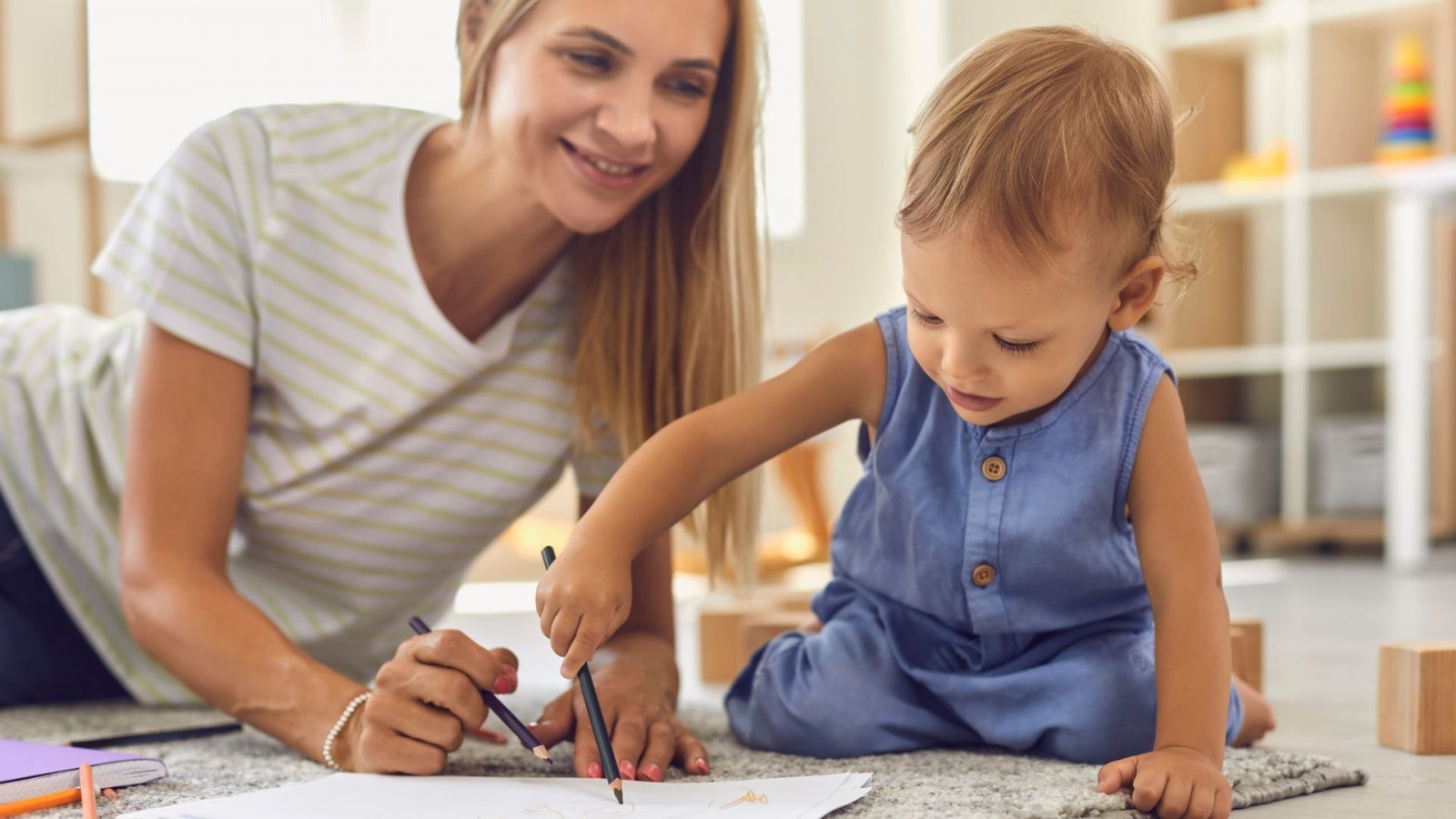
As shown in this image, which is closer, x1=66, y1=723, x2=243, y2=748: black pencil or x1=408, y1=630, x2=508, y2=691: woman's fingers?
x1=408, y1=630, x2=508, y2=691: woman's fingers

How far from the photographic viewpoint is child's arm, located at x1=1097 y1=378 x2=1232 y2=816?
780 millimetres

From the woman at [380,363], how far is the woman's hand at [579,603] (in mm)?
165

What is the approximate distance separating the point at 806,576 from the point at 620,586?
2.00m

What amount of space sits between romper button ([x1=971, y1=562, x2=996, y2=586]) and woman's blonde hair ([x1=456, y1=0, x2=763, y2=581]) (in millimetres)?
290

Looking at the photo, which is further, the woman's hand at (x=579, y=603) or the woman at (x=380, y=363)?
the woman at (x=380, y=363)

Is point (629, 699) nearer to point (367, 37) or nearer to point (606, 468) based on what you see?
point (606, 468)

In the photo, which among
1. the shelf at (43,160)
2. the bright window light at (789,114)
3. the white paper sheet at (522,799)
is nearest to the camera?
the white paper sheet at (522,799)

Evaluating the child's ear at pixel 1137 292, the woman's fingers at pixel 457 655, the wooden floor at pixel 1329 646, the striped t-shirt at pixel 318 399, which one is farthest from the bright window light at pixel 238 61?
the woman's fingers at pixel 457 655

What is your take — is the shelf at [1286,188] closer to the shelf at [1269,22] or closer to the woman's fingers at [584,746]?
the shelf at [1269,22]

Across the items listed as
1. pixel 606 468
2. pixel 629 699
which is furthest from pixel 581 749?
pixel 606 468

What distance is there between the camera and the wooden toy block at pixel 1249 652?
119 centimetres

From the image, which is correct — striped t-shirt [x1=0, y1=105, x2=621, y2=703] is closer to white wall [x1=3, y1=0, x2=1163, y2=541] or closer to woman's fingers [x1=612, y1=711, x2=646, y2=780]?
woman's fingers [x1=612, y1=711, x2=646, y2=780]

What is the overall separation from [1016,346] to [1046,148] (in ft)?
0.38

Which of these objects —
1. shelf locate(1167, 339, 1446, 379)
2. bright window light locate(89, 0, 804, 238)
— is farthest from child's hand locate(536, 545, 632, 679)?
shelf locate(1167, 339, 1446, 379)
